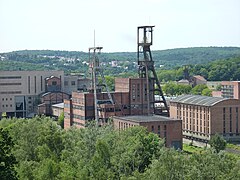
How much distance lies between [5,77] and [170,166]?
63.1 metres

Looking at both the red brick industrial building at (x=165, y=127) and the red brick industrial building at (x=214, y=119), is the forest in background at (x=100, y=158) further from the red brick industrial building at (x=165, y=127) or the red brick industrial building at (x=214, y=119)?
the red brick industrial building at (x=214, y=119)

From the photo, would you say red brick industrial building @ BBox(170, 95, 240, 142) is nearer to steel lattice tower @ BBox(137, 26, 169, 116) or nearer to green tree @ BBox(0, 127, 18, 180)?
steel lattice tower @ BBox(137, 26, 169, 116)

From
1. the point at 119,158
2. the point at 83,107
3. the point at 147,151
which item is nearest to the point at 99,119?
the point at 83,107

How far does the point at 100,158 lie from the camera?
40188mm

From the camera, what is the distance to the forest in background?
33.5m

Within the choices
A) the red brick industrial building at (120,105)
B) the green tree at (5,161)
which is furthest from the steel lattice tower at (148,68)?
the green tree at (5,161)

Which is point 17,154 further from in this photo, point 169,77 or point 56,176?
point 169,77

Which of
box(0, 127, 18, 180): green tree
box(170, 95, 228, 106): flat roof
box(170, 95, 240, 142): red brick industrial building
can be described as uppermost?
box(0, 127, 18, 180): green tree

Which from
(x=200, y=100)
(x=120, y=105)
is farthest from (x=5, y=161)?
(x=200, y=100)

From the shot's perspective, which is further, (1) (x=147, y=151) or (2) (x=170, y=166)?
(1) (x=147, y=151)

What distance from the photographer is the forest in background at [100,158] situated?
110 ft

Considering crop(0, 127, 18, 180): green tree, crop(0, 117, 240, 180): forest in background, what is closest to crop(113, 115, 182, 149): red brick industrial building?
crop(0, 117, 240, 180): forest in background

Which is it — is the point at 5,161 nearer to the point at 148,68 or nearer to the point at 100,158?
the point at 100,158

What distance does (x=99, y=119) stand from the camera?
7031cm
